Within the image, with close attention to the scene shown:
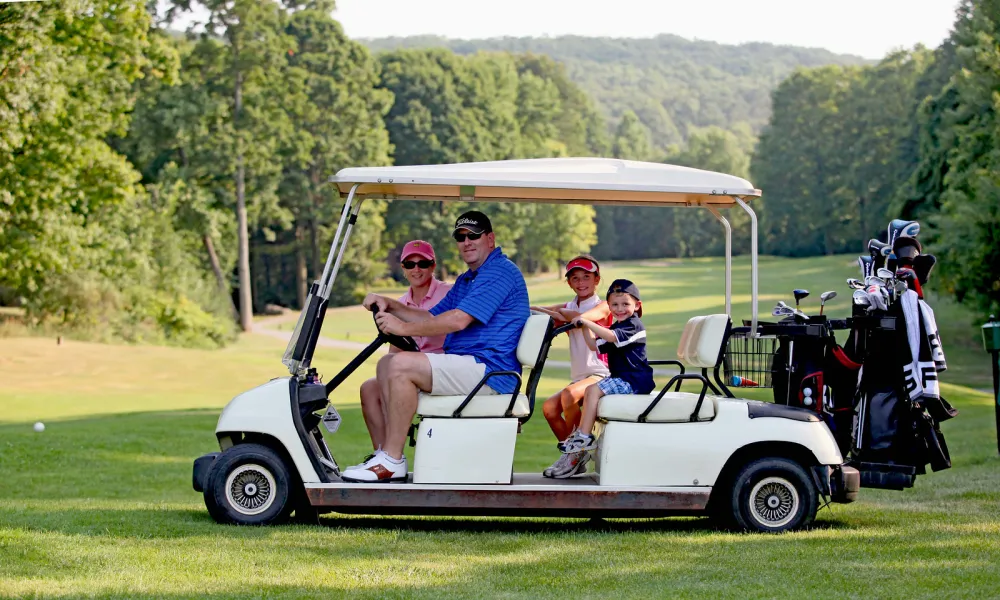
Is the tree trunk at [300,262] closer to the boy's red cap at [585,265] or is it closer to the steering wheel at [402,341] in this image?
the boy's red cap at [585,265]

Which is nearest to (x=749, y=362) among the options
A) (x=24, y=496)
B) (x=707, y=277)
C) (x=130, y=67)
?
(x=24, y=496)

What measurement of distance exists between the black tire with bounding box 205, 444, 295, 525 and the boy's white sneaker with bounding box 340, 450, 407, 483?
0.33 m

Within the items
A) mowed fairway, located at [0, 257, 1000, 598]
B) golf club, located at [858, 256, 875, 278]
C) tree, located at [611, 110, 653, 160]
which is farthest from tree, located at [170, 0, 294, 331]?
tree, located at [611, 110, 653, 160]

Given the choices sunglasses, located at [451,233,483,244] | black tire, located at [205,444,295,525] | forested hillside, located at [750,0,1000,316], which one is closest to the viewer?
black tire, located at [205,444,295,525]

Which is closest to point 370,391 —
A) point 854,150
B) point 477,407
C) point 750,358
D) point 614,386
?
point 477,407

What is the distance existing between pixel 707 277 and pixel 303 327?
56.5 m

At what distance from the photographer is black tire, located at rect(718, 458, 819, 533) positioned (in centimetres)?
631

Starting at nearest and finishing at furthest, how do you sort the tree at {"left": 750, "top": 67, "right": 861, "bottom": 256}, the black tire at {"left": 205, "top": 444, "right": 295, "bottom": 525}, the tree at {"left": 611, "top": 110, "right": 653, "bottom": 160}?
the black tire at {"left": 205, "top": 444, "right": 295, "bottom": 525} < the tree at {"left": 750, "top": 67, "right": 861, "bottom": 256} < the tree at {"left": 611, "top": 110, "right": 653, "bottom": 160}

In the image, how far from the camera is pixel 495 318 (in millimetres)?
6453

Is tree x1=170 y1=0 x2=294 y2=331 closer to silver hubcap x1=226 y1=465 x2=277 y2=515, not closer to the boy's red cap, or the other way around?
the boy's red cap

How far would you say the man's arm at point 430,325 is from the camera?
20.8 ft

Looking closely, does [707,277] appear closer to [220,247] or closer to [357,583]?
[220,247]

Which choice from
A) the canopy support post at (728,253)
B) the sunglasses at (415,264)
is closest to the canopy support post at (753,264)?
the canopy support post at (728,253)

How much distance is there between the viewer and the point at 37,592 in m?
4.53
